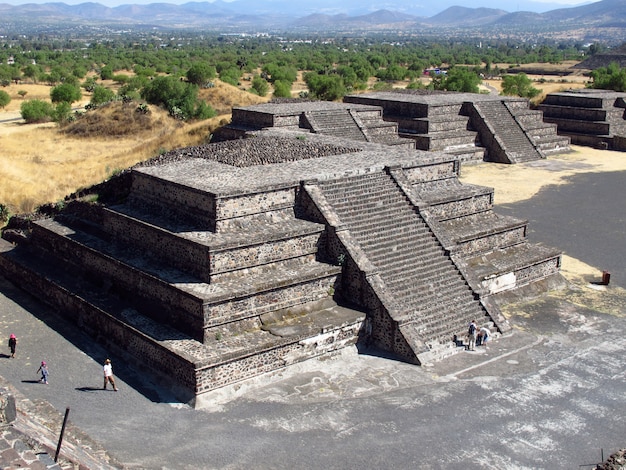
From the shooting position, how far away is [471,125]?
33.7m

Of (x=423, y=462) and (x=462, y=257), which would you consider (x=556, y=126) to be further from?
(x=423, y=462)

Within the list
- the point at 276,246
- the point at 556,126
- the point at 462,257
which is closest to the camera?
the point at 276,246

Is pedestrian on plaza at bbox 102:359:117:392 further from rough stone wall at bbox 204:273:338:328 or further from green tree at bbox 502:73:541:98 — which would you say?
green tree at bbox 502:73:541:98

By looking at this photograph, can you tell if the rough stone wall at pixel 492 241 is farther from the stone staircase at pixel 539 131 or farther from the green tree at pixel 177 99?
the green tree at pixel 177 99

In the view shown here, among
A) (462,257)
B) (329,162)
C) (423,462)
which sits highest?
(329,162)

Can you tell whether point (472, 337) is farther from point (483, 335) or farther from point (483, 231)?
point (483, 231)

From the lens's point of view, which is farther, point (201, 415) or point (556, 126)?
point (556, 126)

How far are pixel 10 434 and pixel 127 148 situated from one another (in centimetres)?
2564

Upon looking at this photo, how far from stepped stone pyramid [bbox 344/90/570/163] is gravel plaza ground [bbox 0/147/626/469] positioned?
1689 centimetres

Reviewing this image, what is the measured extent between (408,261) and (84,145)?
77.5 feet

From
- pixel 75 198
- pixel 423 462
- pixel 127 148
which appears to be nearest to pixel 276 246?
pixel 423 462

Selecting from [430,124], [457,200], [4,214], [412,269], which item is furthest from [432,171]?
[430,124]

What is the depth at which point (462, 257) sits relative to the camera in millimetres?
15820

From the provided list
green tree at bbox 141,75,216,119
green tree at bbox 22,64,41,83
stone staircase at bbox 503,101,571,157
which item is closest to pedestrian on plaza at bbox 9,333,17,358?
green tree at bbox 141,75,216,119
